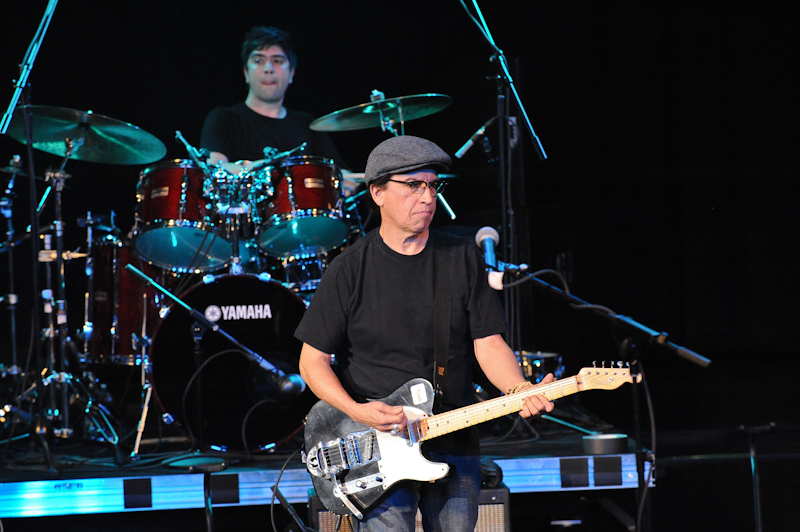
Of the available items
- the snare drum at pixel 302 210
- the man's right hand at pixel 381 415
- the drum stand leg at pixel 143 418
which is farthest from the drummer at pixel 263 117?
the man's right hand at pixel 381 415

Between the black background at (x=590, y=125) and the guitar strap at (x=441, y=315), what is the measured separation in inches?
120

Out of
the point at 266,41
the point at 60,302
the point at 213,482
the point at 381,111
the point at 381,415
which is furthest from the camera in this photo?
the point at 266,41

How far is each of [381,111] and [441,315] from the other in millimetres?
2800

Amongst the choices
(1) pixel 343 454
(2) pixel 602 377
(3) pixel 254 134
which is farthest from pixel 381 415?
(3) pixel 254 134

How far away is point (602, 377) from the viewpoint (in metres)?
2.65

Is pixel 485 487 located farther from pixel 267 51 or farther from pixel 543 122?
pixel 543 122

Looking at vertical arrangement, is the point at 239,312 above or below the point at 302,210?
below

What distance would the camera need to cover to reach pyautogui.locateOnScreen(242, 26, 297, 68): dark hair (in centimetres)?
590

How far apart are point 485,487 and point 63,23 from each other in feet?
17.0

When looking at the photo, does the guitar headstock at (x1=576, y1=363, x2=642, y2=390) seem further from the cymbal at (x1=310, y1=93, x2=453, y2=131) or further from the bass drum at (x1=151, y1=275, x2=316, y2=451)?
the cymbal at (x1=310, y1=93, x2=453, y2=131)

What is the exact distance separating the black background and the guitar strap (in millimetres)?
3048

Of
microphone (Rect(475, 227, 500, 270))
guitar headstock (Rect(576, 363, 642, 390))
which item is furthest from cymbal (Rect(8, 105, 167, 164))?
guitar headstock (Rect(576, 363, 642, 390))

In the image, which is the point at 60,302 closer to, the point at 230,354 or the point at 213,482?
the point at 230,354

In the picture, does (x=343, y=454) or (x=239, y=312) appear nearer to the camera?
(x=343, y=454)
